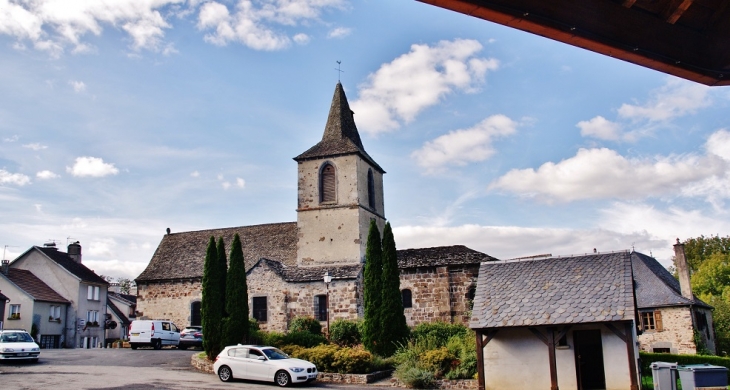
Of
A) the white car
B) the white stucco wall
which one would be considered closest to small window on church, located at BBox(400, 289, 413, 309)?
the white car

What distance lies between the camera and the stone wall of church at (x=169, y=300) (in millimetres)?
35469

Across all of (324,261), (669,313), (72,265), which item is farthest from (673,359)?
(72,265)

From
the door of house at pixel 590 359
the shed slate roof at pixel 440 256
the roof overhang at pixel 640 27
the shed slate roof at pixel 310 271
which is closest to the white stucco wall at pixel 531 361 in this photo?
the door of house at pixel 590 359

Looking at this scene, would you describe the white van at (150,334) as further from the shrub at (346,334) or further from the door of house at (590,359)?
the door of house at (590,359)

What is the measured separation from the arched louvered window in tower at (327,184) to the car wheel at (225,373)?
15.4m

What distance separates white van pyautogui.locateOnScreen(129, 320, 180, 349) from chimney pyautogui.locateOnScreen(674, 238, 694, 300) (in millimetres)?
29876

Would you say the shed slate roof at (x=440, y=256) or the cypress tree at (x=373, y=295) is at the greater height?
the shed slate roof at (x=440, y=256)

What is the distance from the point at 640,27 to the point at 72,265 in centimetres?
4673

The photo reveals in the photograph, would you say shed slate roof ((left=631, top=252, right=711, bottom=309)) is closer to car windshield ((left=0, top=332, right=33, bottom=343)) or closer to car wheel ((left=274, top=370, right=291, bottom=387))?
car wheel ((left=274, top=370, right=291, bottom=387))

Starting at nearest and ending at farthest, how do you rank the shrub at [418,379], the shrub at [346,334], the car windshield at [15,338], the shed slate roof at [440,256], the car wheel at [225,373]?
1. the shrub at [418,379]
2. the car wheel at [225,373]
3. the car windshield at [15,338]
4. the shrub at [346,334]
5. the shed slate roof at [440,256]

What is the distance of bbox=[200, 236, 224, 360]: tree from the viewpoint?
24.6 m

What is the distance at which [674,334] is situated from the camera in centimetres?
3375

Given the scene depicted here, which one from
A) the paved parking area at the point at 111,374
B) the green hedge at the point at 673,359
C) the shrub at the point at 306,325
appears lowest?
the green hedge at the point at 673,359

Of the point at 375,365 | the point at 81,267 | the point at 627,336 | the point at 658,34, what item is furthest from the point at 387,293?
the point at 81,267
